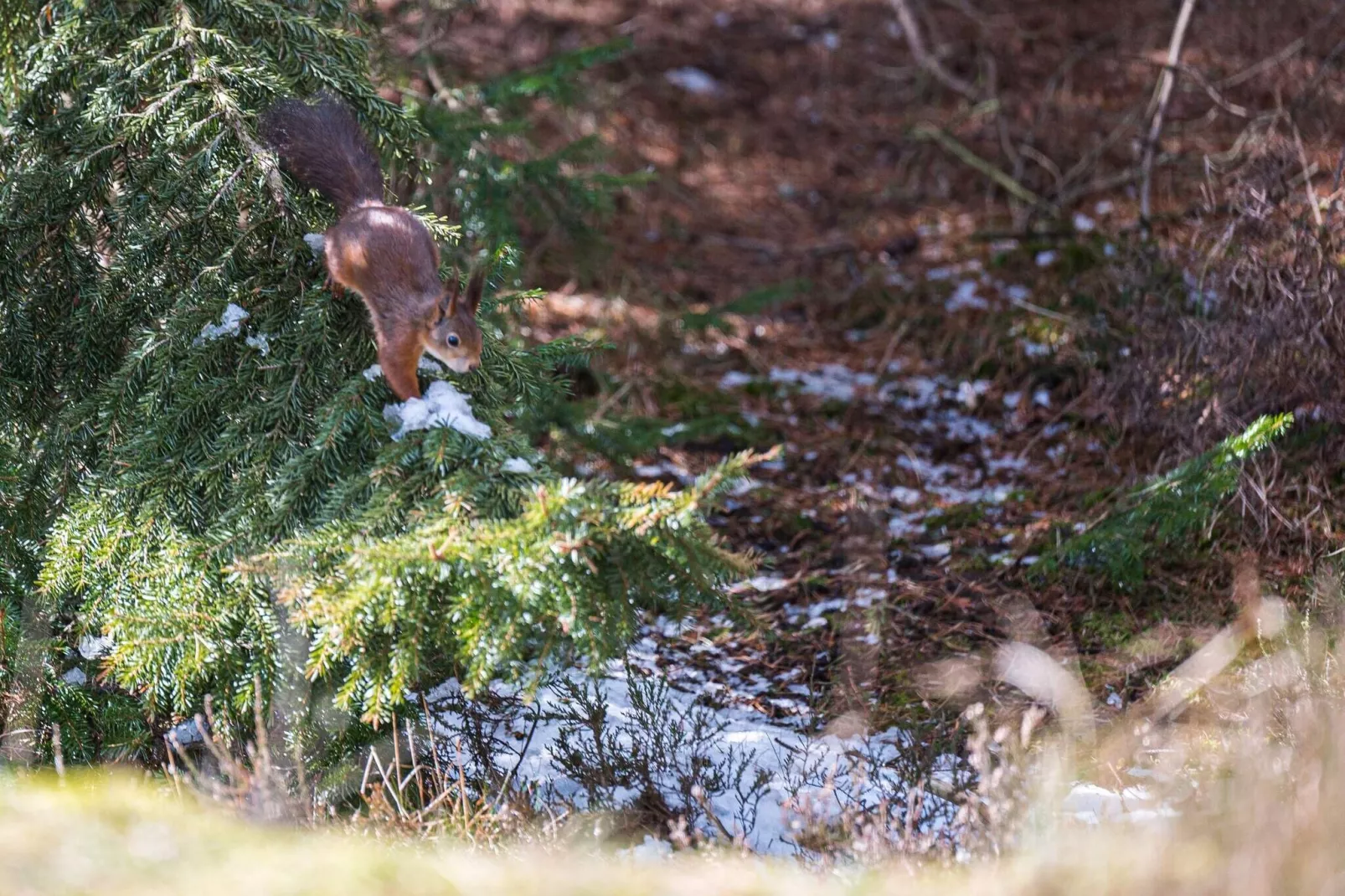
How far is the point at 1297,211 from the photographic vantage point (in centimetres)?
427

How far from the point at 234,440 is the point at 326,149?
73 centimetres

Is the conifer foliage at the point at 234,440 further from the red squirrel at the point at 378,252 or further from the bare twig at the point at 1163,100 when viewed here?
the bare twig at the point at 1163,100

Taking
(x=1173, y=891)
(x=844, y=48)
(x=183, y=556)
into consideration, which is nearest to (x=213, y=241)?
(x=183, y=556)

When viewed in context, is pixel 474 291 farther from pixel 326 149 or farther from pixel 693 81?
pixel 693 81

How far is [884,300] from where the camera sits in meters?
6.45

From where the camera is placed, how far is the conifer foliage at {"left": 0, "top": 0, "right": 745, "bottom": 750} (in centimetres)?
189

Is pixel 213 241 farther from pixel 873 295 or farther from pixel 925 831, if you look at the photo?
pixel 873 295

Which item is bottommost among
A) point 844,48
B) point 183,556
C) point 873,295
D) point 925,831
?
point 925,831

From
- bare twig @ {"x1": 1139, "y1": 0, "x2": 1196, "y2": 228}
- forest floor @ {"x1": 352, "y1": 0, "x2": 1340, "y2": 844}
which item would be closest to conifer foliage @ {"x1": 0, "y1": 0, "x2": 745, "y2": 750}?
forest floor @ {"x1": 352, "y1": 0, "x2": 1340, "y2": 844}

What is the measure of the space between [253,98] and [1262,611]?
299 centimetres

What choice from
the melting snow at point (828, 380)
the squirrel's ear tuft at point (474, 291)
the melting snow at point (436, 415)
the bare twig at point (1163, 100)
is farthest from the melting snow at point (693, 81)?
the melting snow at point (436, 415)

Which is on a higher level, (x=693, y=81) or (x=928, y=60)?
(x=693, y=81)

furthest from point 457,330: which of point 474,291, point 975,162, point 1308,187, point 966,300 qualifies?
point 975,162

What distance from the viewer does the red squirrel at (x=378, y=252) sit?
2.30 meters
